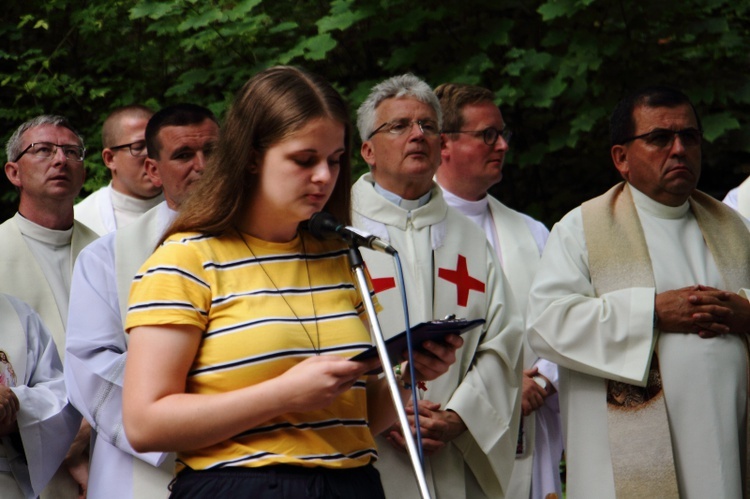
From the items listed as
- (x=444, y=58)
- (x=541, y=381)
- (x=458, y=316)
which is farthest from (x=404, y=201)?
(x=444, y=58)

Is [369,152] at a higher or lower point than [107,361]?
higher

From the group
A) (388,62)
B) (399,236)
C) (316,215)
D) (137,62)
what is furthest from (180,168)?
(137,62)

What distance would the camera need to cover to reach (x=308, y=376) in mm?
2467

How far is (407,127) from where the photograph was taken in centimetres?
499

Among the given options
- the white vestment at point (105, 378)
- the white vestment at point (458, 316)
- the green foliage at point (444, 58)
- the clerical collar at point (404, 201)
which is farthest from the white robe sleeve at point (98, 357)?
the green foliage at point (444, 58)

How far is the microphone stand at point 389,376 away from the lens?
7.61 feet

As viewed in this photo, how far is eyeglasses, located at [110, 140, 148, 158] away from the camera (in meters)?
6.25

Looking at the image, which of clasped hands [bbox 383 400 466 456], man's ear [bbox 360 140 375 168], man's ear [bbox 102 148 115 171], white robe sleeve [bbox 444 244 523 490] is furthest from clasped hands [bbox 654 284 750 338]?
man's ear [bbox 102 148 115 171]

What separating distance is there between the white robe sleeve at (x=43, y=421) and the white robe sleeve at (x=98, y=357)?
24cm

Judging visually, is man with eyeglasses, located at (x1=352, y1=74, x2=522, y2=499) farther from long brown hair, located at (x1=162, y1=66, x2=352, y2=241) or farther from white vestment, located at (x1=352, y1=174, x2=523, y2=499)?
long brown hair, located at (x1=162, y1=66, x2=352, y2=241)

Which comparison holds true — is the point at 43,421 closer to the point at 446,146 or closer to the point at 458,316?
the point at 458,316

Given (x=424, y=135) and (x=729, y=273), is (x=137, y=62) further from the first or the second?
(x=729, y=273)

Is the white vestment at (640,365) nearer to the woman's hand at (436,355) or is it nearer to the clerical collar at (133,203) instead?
the woman's hand at (436,355)

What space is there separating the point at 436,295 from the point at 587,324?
67 centimetres
